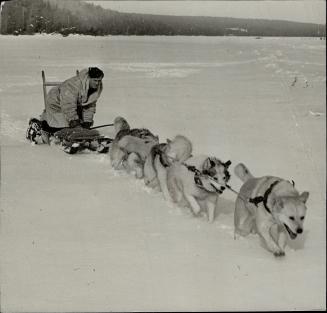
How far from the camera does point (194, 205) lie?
162 inches

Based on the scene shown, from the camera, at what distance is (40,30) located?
13.6 feet

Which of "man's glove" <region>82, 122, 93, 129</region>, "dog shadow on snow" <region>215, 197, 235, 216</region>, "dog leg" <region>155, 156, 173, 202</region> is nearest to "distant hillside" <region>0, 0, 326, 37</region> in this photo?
"dog leg" <region>155, 156, 173, 202</region>

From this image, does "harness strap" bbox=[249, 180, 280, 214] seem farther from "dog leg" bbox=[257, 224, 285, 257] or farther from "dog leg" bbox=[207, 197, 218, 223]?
"dog leg" bbox=[207, 197, 218, 223]

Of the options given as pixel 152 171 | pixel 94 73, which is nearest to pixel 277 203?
pixel 152 171

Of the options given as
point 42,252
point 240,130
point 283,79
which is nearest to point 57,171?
point 42,252

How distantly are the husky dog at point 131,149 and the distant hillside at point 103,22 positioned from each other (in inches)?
50.1

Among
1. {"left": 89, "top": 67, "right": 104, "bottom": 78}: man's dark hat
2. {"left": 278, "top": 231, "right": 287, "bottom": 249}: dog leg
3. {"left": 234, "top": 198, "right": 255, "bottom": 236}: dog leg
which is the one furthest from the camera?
{"left": 89, "top": 67, "right": 104, "bottom": 78}: man's dark hat

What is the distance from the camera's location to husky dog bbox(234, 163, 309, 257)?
10.5ft

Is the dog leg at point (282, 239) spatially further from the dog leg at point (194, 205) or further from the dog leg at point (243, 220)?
the dog leg at point (194, 205)

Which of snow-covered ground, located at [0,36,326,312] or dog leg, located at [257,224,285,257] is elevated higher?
dog leg, located at [257,224,285,257]

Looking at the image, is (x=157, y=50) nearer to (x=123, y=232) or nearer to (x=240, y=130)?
(x=240, y=130)

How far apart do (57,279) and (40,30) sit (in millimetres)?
2008

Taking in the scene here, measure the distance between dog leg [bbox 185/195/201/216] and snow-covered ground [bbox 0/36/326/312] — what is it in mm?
60

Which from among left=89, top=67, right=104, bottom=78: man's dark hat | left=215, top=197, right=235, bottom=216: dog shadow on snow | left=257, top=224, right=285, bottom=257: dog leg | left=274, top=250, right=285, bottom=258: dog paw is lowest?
left=215, top=197, right=235, bottom=216: dog shadow on snow
